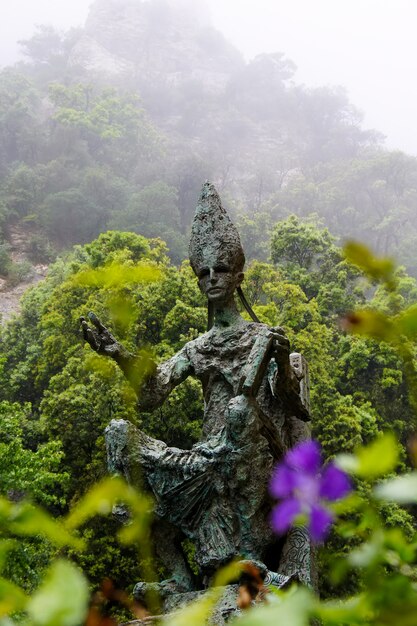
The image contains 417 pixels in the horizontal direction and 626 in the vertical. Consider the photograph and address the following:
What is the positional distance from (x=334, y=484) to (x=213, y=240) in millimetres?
3495

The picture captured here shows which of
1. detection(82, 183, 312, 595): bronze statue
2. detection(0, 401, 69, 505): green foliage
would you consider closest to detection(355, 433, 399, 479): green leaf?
detection(82, 183, 312, 595): bronze statue

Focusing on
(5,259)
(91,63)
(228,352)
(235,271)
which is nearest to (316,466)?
(228,352)

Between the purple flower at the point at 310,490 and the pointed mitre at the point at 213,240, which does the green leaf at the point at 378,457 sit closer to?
the purple flower at the point at 310,490

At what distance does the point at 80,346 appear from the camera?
43.4ft

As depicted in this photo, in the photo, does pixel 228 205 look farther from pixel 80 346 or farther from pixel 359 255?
pixel 359 255

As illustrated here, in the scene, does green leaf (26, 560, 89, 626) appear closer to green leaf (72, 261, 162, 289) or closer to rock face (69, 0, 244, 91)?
green leaf (72, 261, 162, 289)

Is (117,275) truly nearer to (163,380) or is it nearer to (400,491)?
(400,491)

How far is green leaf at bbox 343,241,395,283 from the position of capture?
1.73ft

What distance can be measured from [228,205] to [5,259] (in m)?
19.0

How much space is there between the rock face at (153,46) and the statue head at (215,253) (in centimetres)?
6073

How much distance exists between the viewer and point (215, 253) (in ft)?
12.8

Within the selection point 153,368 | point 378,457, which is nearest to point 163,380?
point 153,368

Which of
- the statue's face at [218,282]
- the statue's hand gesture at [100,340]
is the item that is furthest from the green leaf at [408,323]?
the statue's face at [218,282]

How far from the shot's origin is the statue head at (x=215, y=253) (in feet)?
12.7
